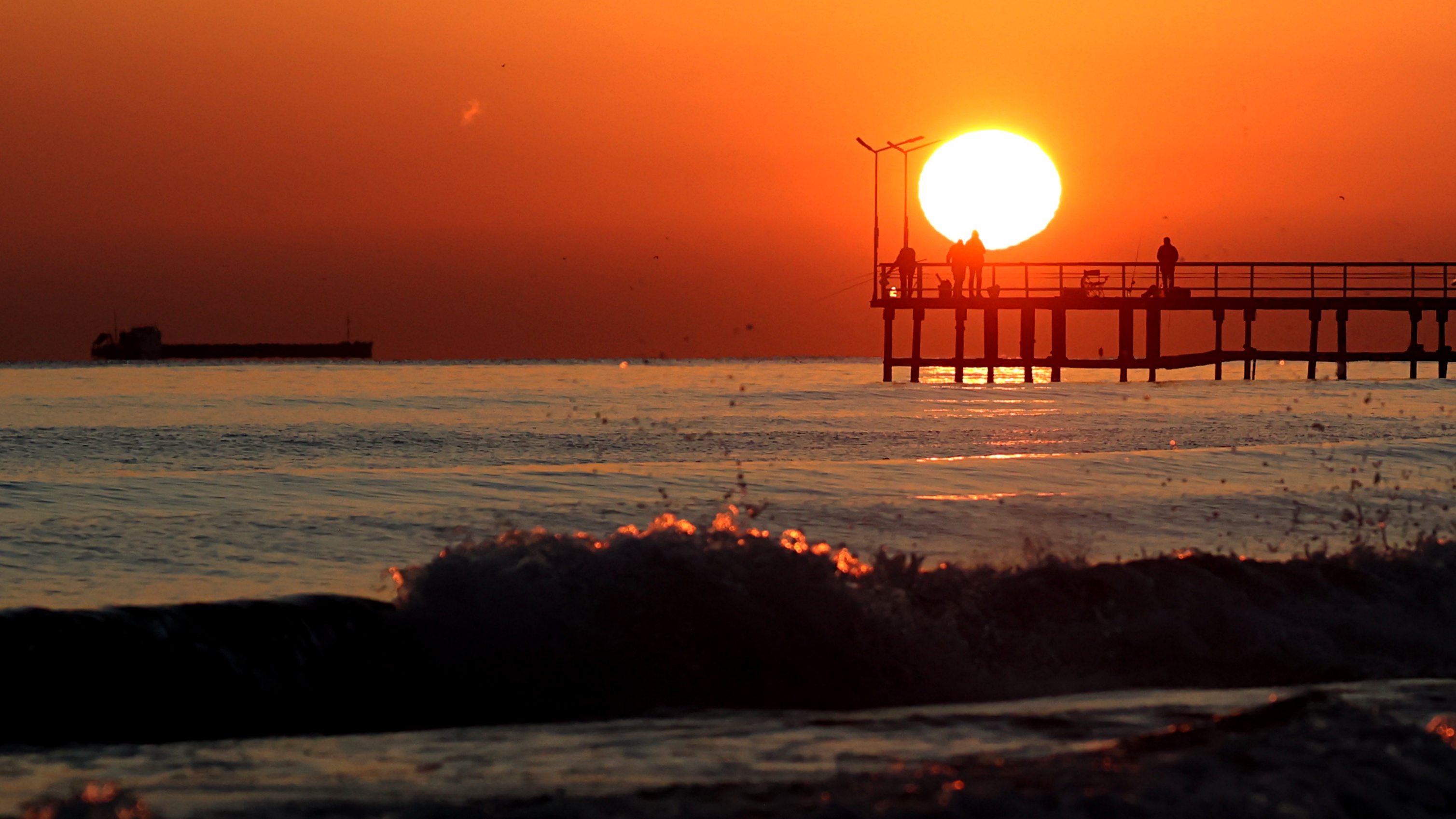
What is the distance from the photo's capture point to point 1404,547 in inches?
382

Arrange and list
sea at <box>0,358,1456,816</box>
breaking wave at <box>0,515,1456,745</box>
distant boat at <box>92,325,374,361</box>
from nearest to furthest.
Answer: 1. sea at <box>0,358,1456,816</box>
2. breaking wave at <box>0,515,1456,745</box>
3. distant boat at <box>92,325,374,361</box>

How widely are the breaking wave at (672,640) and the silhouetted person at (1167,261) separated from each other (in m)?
35.1

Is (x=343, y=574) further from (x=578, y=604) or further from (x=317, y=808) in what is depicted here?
(x=317, y=808)

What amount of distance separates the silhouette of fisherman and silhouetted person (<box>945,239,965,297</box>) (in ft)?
3.86

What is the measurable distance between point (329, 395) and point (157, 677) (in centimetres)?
3918

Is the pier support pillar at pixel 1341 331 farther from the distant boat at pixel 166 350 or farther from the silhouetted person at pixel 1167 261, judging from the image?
the distant boat at pixel 166 350

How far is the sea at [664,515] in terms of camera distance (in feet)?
18.2

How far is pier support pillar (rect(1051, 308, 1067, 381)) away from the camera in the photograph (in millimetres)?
47594

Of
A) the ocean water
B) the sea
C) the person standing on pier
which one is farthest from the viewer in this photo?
the person standing on pier

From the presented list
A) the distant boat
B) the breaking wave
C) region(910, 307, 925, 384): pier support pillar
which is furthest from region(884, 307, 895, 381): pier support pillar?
the distant boat

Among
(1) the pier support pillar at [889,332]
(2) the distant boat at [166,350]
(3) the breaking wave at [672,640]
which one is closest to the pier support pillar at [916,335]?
(1) the pier support pillar at [889,332]

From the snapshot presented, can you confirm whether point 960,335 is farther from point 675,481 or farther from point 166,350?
point 166,350

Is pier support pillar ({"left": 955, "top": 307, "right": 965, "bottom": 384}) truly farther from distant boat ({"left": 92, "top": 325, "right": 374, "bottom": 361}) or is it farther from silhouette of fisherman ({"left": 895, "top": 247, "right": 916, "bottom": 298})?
distant boat ({"left": 92, "top": 325, "right": 374, "bottom": 361})

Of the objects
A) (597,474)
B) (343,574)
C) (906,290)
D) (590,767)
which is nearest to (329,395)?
(906,290)
